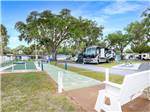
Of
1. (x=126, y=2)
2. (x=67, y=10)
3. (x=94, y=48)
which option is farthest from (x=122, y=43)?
(x=126, y=2)

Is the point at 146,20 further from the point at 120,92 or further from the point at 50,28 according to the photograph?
the point at 120,92

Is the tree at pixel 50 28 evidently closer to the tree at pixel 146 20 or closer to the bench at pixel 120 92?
the tree at pixel 146 20

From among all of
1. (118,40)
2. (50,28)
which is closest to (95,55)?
(50,28)

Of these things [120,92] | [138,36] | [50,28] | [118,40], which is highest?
[50,28]

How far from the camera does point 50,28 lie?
33.4 meters

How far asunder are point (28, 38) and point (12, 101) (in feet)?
101

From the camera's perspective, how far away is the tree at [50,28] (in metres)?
32.7

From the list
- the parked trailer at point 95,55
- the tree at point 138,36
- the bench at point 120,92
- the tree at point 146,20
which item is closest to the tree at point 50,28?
the parked trailer at point 95,55

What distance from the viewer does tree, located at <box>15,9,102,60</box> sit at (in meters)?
32.7

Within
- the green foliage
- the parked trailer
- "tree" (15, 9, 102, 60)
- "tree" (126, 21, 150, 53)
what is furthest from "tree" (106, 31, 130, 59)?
the parked trailer

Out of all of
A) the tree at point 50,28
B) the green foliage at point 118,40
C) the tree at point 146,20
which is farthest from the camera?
the green foliage at point 118,40

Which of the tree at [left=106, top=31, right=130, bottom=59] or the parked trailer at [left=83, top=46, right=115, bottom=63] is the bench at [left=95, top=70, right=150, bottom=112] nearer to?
the parked trailer at [left=83, top=46, right=115, bottom=63]

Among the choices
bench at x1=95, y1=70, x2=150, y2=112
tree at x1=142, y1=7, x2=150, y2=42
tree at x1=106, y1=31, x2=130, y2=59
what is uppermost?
tree at x1=142, y1=7, x2=150, y2=42

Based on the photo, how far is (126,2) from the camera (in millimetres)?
10367
